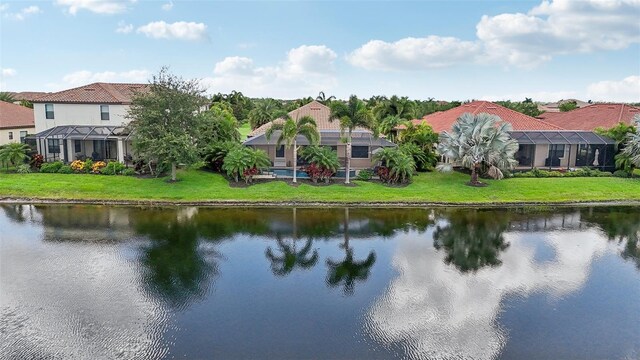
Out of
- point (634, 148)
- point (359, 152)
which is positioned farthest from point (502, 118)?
point (359, 152)

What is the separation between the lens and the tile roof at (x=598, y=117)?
45.6m

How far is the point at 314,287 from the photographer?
52.8 feet

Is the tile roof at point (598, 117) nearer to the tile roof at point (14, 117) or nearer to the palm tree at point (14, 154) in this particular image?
the palm tree at point (14, 154)

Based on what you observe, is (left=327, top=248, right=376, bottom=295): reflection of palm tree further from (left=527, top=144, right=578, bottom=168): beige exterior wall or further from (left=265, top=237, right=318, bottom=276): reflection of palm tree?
(left=527, top=144, right=578, bottom=168): beige exterior wall

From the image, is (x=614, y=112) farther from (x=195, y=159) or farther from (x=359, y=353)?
(x=359, y=353)

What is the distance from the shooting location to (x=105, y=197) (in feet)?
95.0

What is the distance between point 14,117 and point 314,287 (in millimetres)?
44094

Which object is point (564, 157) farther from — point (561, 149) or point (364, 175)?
point (364, 175)

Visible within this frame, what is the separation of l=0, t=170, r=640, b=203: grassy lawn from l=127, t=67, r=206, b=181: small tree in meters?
2.06

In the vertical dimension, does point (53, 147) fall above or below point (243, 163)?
above

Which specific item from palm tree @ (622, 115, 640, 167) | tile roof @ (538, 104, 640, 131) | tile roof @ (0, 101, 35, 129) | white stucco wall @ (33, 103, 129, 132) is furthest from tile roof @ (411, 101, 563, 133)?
tile roof @ (0, 101, 35, 129)

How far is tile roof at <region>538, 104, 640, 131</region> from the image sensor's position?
45.6 m

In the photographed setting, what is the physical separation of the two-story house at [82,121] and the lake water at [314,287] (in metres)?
13.2

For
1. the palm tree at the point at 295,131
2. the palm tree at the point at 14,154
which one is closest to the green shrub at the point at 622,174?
Result: the palm tree at the point at 295,131
